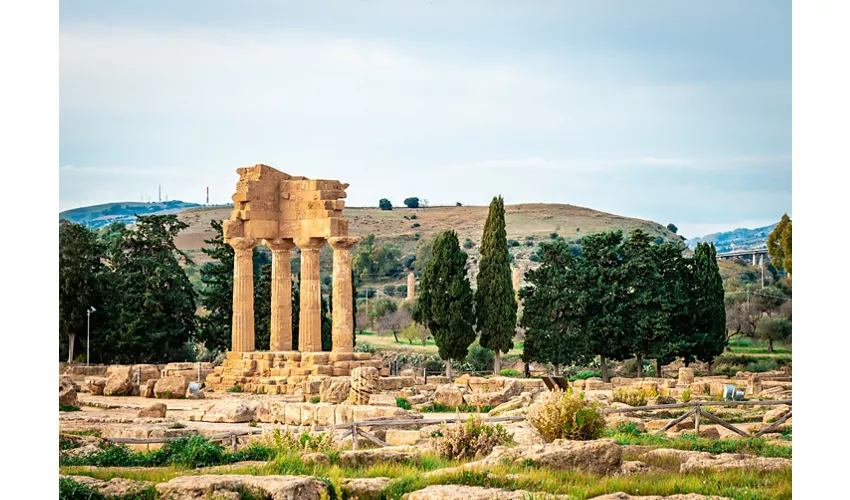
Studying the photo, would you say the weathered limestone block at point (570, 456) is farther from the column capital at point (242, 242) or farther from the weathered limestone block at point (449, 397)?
the column capital at point (242, 242)

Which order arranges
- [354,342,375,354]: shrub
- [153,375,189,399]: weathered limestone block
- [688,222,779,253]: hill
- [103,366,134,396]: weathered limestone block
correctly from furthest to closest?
[688,222,779,253]: hill → [354,342,375,354]: shrub → [103,366,134,396]: weathered limestone block → [153,375,189,399]: weathered limestone block

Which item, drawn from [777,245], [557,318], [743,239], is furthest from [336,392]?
[743,239]

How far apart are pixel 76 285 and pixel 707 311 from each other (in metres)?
24.1

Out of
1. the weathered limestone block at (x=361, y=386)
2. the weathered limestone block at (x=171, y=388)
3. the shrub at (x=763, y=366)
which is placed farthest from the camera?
the shrub at (x=763, y=366)

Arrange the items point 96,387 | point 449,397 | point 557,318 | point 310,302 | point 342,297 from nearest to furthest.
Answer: point 449,397
point 96,387
point 342,297
point 310,302
point 557,318

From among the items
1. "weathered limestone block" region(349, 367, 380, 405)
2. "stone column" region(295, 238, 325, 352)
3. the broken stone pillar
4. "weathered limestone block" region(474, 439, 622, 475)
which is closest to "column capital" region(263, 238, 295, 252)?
"stone column" region(295, 238, 325, 352)

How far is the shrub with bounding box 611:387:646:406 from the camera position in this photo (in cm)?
2516

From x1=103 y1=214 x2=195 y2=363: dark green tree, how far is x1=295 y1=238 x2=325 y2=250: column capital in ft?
36.9

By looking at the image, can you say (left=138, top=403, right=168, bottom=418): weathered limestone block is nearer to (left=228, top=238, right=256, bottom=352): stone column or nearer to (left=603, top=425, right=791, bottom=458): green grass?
(left=228, top=238, right=256, bottom=352): stone column

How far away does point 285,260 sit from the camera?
35312 millimetres

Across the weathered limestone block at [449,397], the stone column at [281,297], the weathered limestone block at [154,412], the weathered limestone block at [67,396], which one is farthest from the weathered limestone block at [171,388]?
the weathered limestone block at [449,397]

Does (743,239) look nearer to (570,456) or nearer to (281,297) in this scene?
(281,297)

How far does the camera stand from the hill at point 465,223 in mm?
96625
